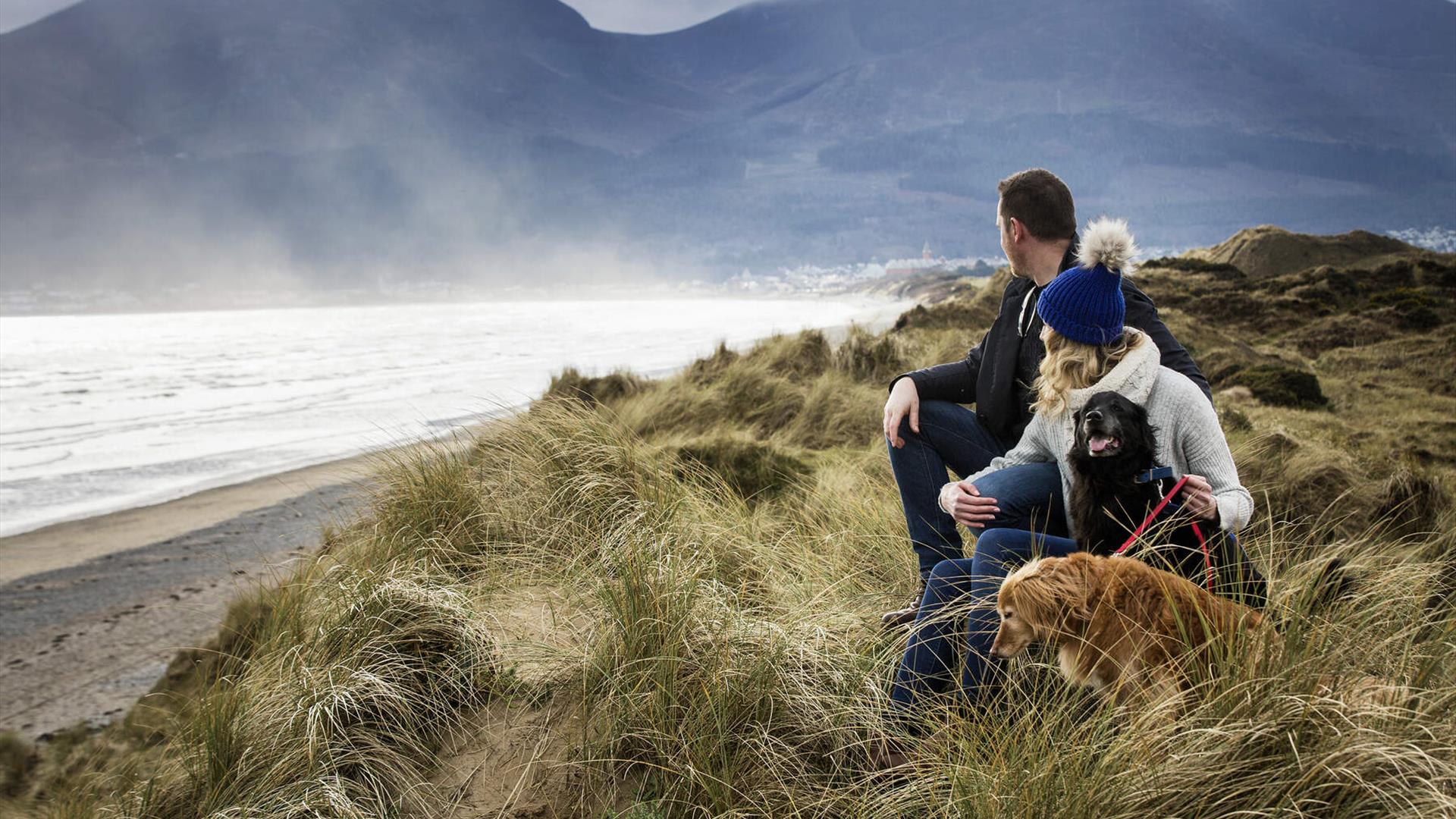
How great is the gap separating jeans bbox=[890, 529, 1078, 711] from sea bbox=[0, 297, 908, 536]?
11.8ft

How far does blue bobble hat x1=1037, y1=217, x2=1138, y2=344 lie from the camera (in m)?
2.25

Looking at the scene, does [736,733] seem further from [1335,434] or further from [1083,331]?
[1335,434]

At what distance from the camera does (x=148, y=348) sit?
27.7 meters

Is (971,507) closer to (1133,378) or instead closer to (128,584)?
(1133,378)

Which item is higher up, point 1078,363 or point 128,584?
point 1078,363

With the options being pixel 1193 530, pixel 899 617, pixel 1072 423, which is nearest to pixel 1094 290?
pixel 1072 423

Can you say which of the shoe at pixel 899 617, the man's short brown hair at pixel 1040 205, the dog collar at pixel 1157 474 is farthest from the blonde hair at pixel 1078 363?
the shoe at pixel 899 617

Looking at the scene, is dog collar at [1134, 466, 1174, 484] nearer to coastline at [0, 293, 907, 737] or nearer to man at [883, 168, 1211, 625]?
man at [883, 168, 1211, 625]

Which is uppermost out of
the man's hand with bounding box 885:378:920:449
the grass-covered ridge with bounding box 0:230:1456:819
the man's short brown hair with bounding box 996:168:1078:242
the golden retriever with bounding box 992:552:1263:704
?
the man's short brown hair with bounding box 996:168:1078:242

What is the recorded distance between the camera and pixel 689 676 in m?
2.40

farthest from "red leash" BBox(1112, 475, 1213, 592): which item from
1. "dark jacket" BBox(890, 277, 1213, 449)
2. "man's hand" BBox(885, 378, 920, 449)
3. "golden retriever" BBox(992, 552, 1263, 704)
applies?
"man's hand" BBox(885, 378, 920, 449)

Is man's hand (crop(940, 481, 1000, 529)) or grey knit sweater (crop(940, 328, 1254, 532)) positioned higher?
grey knit sweater (crop(940, 328, 1254, 532))

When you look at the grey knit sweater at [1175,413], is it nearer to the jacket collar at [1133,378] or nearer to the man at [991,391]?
the jacket collar at [1133,378]

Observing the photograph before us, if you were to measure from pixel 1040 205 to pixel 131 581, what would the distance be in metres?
7.26
